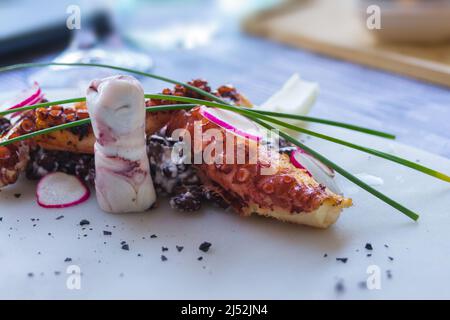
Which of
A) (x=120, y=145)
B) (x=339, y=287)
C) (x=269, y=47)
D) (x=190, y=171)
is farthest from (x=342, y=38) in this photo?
(x=339, y=287)

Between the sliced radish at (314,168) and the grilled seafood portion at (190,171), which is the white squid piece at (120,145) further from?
the sliced radish at (314,168)

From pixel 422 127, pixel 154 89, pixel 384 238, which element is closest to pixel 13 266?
pixel 384 238

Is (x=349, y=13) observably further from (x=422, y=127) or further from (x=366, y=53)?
(x=422, y=127)

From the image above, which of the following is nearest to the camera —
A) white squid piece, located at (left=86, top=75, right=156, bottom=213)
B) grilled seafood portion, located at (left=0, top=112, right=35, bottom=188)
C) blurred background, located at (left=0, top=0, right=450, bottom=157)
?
white squid piece, located at (left=86, top=75, right=156, bottom=213)

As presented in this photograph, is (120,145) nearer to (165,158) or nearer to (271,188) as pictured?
(165,158)

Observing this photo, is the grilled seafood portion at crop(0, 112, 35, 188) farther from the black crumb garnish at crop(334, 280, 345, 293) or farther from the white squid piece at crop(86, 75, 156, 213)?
the black crumb garnish at crop(334, 280, 345, 293)

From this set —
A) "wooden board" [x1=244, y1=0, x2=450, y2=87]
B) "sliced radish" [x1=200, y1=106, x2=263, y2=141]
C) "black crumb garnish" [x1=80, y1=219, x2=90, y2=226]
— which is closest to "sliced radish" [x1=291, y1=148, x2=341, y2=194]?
"sliced radish" [x1=200, y1=106, x2=263, y2=141]
